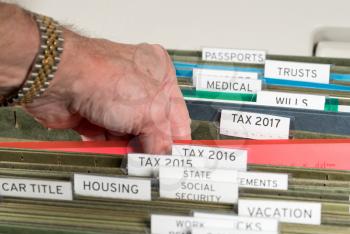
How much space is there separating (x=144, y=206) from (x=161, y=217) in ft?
0.16

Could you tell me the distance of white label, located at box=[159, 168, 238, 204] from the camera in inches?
28.2

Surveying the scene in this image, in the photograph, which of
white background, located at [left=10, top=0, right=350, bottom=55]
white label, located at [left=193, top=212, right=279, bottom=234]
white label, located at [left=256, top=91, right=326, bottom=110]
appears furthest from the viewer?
white background, located at [left=10, top=0, right=350, bottom=55]

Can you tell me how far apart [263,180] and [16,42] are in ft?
1.14

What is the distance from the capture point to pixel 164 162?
73 centimetres

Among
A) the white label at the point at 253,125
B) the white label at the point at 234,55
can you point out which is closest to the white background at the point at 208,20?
the white label at the point at 234,55

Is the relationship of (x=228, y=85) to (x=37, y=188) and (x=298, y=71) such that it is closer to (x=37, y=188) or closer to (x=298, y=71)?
(x=298, y=71)

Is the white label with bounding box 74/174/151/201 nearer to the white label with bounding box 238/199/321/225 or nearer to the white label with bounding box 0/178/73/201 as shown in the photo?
the white label with bounding box 0/178/73/201

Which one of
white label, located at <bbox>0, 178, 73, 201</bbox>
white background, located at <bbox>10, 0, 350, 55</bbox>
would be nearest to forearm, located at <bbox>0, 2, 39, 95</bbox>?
white label, located at <bbox>0, 178, 73, 201</bbox>

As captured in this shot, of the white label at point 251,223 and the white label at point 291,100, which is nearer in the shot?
the white label at point 251,223

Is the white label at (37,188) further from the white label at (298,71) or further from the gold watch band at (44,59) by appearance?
the white label at (298,71)

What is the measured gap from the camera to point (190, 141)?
76cm

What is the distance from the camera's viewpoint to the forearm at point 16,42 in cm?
69

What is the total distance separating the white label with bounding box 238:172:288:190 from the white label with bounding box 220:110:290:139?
77mm

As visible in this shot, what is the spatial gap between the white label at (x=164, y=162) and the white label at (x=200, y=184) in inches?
0.5
